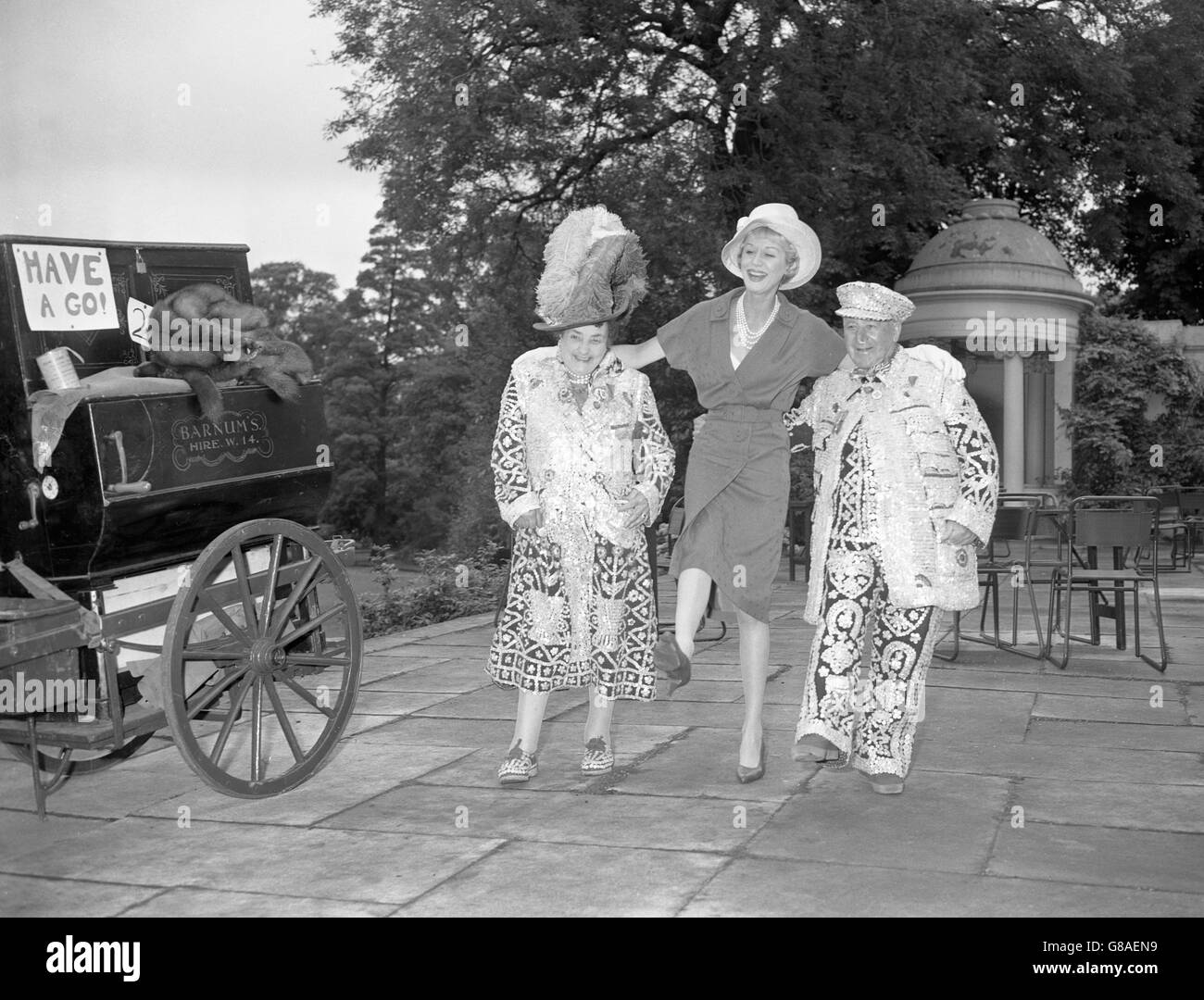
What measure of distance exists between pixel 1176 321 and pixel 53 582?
20.5 metres

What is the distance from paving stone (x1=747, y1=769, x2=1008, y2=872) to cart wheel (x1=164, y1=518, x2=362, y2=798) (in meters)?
1.66

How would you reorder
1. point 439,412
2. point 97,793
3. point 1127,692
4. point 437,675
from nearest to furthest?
1. point 97,793
2. point 1127,692
3. point 437,675
4. point 439,412

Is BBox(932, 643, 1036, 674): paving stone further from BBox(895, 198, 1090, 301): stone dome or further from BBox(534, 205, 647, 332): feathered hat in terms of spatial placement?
BBox(895, 198, 1090, 301): stone dome

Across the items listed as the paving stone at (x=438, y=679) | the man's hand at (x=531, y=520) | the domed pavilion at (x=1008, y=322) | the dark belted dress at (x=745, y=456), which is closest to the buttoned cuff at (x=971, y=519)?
the dark belted dress at (x=745, y=456)

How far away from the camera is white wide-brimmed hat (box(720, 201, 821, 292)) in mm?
4695

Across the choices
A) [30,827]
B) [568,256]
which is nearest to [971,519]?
[568,256]

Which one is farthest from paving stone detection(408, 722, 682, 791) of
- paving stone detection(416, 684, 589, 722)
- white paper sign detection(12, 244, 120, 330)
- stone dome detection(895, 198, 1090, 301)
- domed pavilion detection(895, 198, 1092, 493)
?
stone dome detection(895, 198, 1090, 301)

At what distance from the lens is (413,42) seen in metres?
15.3

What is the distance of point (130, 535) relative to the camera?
4.23 m

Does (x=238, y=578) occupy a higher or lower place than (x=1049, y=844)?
higher

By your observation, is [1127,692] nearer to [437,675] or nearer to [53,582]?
[437,675]
